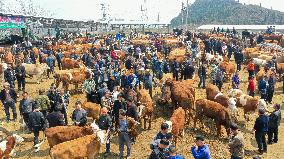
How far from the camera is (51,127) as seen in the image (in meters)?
12.8

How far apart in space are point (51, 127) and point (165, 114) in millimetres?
5772

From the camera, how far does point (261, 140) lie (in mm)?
13445

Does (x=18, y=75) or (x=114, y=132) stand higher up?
(x=18, y=75)

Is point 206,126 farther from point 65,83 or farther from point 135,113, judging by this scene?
point 65,83

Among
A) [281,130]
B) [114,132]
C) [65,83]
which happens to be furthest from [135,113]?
[65,83]

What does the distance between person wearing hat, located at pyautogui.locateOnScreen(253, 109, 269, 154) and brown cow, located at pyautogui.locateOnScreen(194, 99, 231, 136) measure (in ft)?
4.49

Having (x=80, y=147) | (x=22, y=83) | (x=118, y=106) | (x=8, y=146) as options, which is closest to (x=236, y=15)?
(x=22, y=83)

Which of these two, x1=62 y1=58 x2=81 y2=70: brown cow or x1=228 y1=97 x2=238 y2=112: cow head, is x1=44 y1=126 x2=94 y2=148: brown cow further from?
x1=62 y1=58 x2=81 y2=70: brown cow

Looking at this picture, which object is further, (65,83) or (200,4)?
(200,4)

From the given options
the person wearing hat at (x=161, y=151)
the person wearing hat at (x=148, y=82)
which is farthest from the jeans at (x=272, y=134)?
the person wearing hat at (x=161, y=151)

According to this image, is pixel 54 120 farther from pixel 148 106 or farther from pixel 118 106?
pixel 148 106

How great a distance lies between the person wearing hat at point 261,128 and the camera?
13.0 m

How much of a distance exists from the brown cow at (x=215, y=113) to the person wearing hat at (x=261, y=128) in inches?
53.8

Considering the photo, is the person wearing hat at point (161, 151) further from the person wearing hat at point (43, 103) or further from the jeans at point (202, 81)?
the jeans at point (202, 81)
